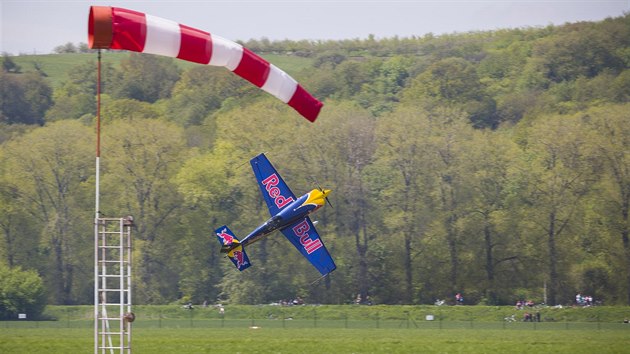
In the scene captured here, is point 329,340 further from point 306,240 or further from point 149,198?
point 149,198

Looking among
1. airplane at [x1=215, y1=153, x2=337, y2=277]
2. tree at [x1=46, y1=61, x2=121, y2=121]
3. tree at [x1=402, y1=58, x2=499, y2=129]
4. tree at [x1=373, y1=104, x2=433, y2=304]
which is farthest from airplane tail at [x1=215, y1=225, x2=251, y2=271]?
tree at [x1=402, y1=58, x2=499, y2=129]

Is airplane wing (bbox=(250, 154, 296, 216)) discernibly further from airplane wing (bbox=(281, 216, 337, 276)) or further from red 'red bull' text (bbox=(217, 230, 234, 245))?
red 'red bull' text (bbox=(217, 230, 234, 245))

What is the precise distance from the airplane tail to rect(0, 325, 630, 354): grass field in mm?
2518

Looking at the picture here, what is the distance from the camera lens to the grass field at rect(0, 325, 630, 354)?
119 feet

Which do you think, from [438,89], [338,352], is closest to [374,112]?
[438,89]

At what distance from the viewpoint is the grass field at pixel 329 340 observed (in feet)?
119

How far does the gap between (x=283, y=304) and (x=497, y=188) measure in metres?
12.4

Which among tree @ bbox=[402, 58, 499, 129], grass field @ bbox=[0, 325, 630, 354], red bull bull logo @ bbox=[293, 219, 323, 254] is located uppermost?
tree @ bbox=[402, 58, 499, 129]

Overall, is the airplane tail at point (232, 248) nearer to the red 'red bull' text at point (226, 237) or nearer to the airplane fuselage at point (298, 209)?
the red 'red bull' text at point (226, 237)

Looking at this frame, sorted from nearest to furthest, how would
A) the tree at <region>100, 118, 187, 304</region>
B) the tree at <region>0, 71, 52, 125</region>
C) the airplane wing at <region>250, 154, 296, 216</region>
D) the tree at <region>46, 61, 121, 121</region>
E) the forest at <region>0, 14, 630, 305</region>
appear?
1. the airplane wing at <region>250, 154, 296, 216</region>
2. the forest at <region>0, 14, 630, 305</region>
3. the tree at <region>100, 118, 187, 304</region>
4. the tree at <region>46, 61, 121, 121</region>
5. the tree at <region>0, 71, 52, 125</region>

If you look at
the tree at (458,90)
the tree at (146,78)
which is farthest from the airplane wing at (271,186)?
→ the tree at (146,78)

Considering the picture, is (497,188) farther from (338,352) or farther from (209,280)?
(338,352)

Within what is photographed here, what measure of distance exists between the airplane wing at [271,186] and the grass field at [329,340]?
429 cm

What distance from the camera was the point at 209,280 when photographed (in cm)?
6562
